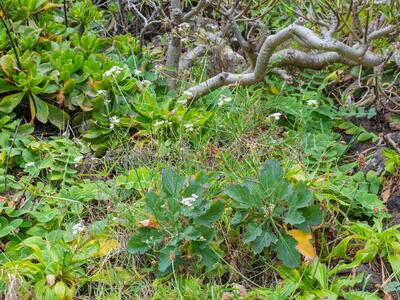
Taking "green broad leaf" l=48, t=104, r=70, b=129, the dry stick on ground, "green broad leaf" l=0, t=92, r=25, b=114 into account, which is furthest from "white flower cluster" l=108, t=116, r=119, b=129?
"green broad leaf" l=0, t=92, r=25, b=114

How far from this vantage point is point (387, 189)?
3.21m

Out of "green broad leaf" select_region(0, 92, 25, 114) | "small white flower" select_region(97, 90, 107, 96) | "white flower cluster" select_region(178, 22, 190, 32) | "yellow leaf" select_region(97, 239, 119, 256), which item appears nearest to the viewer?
"yellow leaf" select_region(97, 239, 119, 256)

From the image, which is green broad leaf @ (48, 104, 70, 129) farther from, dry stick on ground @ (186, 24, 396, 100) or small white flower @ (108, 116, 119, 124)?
dry stick on ground @ (186, 24, 396, 100)

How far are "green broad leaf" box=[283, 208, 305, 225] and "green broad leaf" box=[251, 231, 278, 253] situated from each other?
9cm

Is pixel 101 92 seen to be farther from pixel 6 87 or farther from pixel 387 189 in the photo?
pixel 387 189

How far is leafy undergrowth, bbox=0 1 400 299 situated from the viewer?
2670mm

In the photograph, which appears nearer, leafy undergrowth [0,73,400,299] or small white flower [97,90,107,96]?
leafy undergrowth [0,73,400,299]

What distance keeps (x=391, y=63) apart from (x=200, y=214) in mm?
2255

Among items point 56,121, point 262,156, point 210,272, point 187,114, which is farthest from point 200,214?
point 56,121

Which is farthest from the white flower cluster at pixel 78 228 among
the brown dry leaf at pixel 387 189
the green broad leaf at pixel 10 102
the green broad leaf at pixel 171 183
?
the brown dry leaf at pixel 387 189

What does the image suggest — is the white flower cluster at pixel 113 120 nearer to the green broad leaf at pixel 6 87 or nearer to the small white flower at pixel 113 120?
the small white flower at pixel 113 120

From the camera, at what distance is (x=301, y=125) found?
3756 mm

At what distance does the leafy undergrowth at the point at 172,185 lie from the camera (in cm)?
267

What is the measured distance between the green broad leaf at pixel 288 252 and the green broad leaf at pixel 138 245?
56 cm
